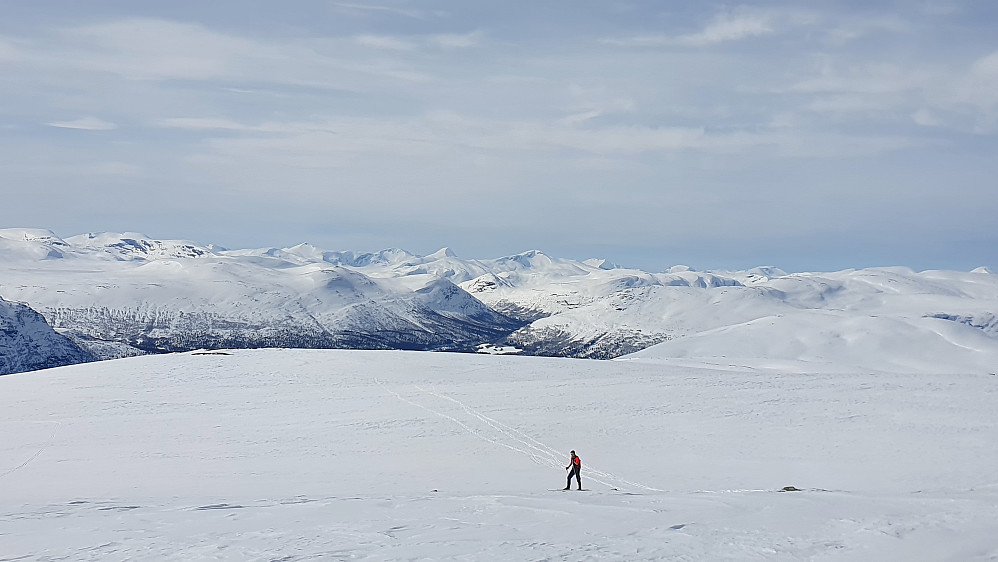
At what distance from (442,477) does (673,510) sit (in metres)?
11.5

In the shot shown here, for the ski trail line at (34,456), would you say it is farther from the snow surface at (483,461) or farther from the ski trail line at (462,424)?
the ski trail line at (462,424)

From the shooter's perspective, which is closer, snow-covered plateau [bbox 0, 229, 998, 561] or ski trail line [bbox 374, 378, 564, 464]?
snow-covered plateau [bbox 0, 229, 998, 561]

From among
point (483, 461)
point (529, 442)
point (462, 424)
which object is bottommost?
point (483, 461)

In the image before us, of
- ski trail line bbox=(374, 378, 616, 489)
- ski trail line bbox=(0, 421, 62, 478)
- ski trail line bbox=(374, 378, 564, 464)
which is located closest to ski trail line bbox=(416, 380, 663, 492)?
ski trail line bbox=(374, 378, 616, 489)

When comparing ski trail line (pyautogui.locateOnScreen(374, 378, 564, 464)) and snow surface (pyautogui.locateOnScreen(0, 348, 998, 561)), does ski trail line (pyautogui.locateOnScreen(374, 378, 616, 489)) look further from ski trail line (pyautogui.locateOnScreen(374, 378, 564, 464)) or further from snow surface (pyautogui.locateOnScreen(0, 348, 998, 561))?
snow surface (pyautogui.locateOnScreen(0, 348, 998, 561))

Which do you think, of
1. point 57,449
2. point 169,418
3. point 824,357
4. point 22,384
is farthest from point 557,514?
point 824,357

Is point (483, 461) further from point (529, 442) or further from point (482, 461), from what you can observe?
point (529, 442)

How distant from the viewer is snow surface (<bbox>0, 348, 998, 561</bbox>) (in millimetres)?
16078

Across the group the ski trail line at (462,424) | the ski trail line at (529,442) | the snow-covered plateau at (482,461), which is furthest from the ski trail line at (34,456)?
the ski trail line at (529,442)

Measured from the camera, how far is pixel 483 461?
102 feet

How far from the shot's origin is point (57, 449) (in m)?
33.6

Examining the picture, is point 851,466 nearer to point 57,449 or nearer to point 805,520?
point 805,520

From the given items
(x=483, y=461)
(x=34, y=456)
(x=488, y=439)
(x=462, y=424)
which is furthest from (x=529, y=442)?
(x=34, y=456)

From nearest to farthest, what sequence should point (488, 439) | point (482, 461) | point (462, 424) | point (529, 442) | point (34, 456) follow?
point (482, 461) < point (34, 456) < point (529, 442) < point (488, 439) < point (462, 424)
